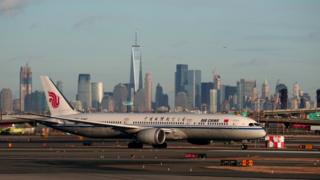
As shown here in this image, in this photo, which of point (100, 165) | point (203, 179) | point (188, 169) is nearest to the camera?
point (203, 179)

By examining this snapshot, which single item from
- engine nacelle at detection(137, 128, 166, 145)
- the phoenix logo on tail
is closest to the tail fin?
the phoenix logo on tail

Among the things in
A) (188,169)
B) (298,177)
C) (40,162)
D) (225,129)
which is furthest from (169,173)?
(225,129)

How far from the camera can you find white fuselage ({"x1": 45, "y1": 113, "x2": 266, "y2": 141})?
8762 centimetres

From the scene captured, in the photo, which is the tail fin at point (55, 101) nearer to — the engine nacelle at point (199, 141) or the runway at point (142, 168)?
the engine nacelle at point (199, 141)

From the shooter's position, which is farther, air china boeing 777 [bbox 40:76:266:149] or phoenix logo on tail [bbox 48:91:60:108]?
phoenix logo on tail [bbox 48:91:60:108]

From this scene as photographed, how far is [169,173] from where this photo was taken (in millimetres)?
47125

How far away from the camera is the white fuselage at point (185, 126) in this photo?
287 ft

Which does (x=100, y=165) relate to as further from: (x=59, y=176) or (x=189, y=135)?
(x=189, y=135)

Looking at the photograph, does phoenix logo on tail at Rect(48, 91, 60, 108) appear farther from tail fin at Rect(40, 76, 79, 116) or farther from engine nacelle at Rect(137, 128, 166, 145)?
engine nacelle at Rect(137, 128, 166, 145)

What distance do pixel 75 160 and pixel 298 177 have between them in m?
20.7

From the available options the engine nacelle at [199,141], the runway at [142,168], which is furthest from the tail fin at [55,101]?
the runway at [142,168]

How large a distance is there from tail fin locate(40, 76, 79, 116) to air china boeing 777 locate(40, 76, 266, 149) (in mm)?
2655

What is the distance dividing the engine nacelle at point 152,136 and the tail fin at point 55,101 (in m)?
16.0

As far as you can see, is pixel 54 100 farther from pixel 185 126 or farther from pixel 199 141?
pixel 199 141
